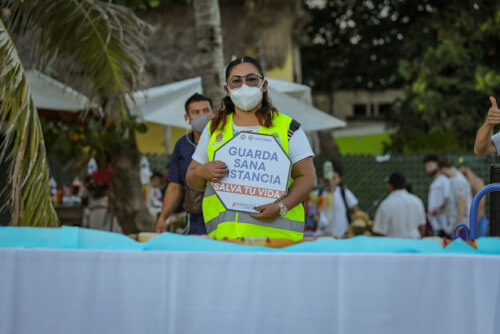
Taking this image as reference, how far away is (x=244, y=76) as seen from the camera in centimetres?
430

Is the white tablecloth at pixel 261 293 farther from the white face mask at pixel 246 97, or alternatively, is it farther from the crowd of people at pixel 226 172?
the white face mask at pixel 246 97

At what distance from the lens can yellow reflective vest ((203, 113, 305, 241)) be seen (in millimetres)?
4133

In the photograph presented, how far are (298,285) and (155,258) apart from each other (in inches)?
19.3

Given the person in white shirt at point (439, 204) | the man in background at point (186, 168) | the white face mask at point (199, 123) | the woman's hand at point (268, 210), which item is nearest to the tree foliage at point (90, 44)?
the man in background at point (186, 168)

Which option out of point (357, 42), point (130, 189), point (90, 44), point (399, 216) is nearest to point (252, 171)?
point (90, 44)

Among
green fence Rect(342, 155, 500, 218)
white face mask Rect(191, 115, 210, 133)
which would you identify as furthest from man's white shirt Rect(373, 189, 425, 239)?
green fence Rect(342, 155, 500, 218)

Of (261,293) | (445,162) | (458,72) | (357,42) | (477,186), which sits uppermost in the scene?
(357,42)

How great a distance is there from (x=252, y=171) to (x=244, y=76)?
0.54 meters

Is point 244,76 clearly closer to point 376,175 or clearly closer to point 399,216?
point 399,216

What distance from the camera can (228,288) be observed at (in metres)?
2.84

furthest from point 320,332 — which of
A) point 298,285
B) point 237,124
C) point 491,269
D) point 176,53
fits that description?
point 176,53

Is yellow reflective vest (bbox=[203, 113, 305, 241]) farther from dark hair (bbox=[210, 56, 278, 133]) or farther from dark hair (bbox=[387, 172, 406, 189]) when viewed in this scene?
dark hair (bbox=[387, 172, 406, 189])

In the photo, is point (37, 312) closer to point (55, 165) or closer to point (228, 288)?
point (228, 288)

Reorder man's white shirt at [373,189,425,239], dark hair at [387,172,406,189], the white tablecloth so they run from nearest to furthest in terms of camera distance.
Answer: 1. the white tablecloth
2. man's white shirt at [373,189,425,239]
3. dark hair at [387,172,406,189]
